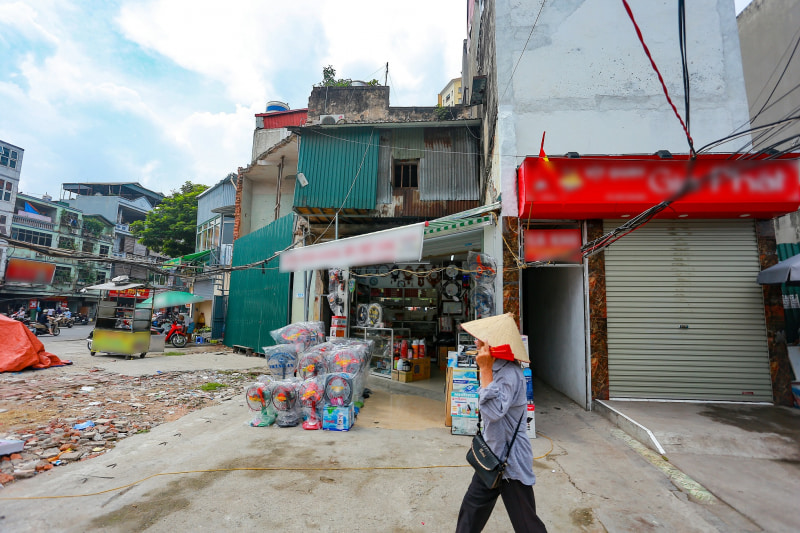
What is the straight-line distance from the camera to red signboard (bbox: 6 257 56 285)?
2845 cm

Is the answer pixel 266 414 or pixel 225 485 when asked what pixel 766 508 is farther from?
pixel 266 414

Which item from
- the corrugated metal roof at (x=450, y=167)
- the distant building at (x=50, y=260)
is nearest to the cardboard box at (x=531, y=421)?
the corrugated metal roof at (x=450, y=167)

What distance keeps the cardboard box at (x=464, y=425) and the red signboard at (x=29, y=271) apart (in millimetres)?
38158

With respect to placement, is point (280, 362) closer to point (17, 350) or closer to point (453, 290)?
point (453, 290)

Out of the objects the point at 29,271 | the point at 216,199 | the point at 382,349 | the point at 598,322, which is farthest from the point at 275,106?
the point at 29,271

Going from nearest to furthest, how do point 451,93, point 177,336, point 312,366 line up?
1. point 312,366
2. point 177,336
3. point 451,93

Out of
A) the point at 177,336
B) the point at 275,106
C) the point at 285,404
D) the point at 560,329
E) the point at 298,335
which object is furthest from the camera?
the point at 275,106

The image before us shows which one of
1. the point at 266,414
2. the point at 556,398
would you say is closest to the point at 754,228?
the point at 556,398

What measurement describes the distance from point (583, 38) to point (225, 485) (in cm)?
957

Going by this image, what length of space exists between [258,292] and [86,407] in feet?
25.2

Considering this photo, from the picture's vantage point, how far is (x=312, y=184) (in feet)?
36.5

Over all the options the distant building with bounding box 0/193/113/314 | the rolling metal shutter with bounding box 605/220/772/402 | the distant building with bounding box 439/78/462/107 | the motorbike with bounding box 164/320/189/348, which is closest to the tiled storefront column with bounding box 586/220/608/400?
the rolling metal shutter with bounding box 605/220/772/402

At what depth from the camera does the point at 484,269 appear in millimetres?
6594

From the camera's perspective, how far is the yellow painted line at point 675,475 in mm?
3465
